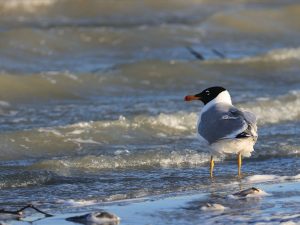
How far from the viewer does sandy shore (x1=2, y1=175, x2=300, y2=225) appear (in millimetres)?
6172

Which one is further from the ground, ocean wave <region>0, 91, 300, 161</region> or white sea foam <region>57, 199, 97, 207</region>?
ocean wave <region>0, 91, 300, 161</region>

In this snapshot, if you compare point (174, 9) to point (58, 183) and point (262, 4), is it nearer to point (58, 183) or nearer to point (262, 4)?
point (262, 4)

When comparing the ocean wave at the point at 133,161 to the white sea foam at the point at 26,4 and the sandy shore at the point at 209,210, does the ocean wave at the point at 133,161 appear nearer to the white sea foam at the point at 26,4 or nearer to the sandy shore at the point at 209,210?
the sandy shore at the point at 209,210

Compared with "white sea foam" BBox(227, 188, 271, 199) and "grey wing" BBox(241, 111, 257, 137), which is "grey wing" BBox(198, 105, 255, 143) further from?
"white sea foam" BBox(227, 188, 271, 199)

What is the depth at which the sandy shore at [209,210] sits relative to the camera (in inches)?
243

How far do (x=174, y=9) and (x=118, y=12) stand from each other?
1.22 meters

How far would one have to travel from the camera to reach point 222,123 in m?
7.46

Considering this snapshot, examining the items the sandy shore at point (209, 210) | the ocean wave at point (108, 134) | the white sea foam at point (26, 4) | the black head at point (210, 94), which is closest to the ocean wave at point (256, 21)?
the white sea foam at point (26, 4)

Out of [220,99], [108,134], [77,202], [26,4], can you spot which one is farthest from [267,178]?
[26,4]

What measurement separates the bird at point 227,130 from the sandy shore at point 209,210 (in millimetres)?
344

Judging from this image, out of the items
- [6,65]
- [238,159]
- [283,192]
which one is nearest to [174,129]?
[238,159]

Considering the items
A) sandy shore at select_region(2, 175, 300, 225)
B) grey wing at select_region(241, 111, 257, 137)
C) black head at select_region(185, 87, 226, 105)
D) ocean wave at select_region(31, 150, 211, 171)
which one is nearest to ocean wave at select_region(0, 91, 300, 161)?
ocean wave at select_region(31, 150, 211, 171)

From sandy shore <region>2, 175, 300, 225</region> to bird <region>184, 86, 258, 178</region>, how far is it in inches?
13.6

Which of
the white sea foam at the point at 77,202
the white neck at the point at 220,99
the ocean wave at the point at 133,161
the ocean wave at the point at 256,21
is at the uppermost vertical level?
the ocean wave at the point at 256,21
